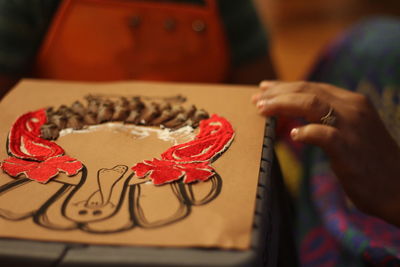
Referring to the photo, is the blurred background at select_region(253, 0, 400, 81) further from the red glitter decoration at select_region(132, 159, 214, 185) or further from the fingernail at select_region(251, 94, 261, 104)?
the red glitter decoration at select_region(132, 159, 214, 185)

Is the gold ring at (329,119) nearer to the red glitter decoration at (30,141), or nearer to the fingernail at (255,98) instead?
the fingernail at (255,98)

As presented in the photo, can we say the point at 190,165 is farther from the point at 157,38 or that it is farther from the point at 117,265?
the point at 157,38

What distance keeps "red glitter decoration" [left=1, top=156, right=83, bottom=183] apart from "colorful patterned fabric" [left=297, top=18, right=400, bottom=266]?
1.32 ft

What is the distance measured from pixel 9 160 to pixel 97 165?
93mm

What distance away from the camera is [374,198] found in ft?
1.95

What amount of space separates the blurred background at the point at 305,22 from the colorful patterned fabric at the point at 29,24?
86 centimetres

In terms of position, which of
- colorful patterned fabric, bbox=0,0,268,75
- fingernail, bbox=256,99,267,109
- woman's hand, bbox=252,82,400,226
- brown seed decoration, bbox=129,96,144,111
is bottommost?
woman's hand, bbox=252,82,400,226

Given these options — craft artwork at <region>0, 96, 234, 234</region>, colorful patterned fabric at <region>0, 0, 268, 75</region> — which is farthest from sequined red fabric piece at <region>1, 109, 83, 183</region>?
colorful patterned fabric at <region>0, 0, 268, 75</region>

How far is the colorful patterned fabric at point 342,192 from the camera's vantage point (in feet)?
2.17

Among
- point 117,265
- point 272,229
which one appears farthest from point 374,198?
point 117,265

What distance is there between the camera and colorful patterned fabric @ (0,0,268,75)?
74 cm

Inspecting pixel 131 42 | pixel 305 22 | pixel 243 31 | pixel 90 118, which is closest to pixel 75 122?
pixel 90 118

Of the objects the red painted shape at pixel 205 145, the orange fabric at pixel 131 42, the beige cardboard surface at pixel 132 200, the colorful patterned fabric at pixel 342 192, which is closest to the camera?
the beige cardboard surface at pixel 132 200

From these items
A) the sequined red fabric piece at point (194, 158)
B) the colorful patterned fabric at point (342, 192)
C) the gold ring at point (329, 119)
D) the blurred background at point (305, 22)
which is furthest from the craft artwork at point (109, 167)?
the blurred background at point (305, 22)
